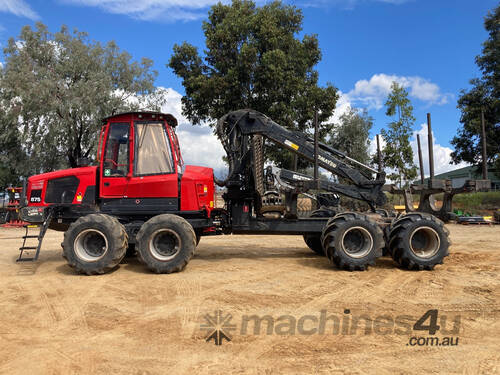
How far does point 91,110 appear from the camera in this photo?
75.0 ft

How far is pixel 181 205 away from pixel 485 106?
27.1 m

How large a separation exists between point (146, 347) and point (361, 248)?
534 cm

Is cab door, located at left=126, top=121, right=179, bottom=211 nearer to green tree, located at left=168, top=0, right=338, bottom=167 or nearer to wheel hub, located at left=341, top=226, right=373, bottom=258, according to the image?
wheel hub, located at left=341, top=226, right=373, bottom=258

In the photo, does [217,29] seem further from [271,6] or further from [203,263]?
[203,263]

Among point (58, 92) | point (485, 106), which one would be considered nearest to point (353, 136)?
point (485, 106)

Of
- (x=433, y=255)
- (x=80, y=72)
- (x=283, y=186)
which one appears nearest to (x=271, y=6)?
(x=80, y=72)

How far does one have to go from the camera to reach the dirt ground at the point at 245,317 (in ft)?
12.8

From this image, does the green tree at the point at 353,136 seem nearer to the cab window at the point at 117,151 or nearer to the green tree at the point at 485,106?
the green tree at the point at 485,106

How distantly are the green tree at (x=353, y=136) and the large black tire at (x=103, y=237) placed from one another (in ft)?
99.6

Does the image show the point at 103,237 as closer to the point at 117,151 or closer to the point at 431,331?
the point at 117,151

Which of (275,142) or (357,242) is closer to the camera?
(357,242)

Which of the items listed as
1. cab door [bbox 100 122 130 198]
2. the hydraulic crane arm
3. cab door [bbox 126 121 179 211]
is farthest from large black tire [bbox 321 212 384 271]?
cab door [bbox 100 122 130 198]

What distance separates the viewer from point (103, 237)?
306 inches

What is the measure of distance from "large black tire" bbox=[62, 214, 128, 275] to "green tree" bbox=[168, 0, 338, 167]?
14503 millimetres
